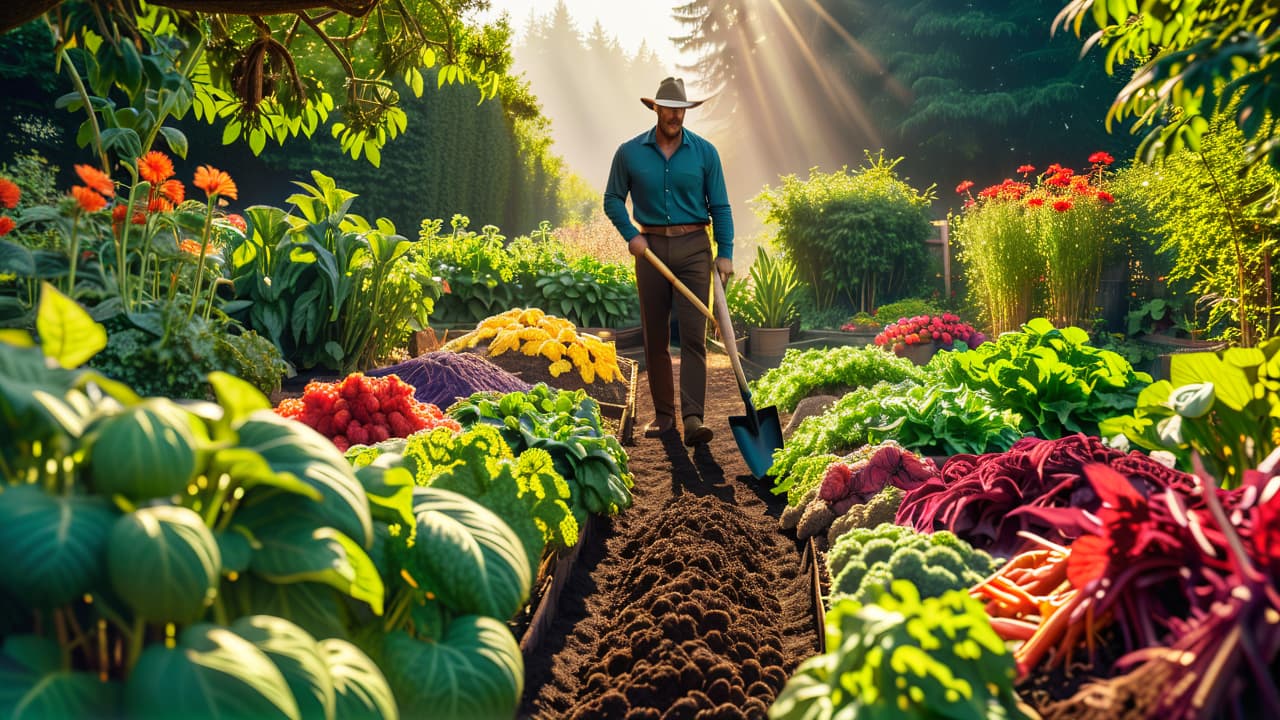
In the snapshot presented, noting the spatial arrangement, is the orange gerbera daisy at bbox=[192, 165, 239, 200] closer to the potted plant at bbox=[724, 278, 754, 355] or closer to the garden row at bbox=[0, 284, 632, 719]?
the garden row at bbox=[0, 284, 632, 719]

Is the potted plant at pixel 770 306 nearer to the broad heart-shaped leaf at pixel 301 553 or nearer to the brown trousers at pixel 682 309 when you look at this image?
the brown trousers at pixel 682 309

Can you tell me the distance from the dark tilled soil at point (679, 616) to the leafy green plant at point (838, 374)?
4.08ft

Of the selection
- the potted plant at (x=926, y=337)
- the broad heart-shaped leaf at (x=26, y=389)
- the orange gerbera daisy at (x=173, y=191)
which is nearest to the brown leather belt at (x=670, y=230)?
the orange gerbera daisy at (x=173, y=191)

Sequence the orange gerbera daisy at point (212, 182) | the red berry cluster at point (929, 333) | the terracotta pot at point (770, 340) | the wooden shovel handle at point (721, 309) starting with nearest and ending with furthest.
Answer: the orange gerbera daisy at point (212, 182), the wooden shovel handle at point (721, 309), the red berry cluster at point (929, 333), the terracotta pot at point (770, 340)

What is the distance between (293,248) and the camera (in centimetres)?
561

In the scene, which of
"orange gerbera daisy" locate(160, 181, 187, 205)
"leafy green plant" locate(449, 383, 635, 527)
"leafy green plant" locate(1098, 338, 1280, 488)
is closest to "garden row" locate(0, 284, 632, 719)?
"leafy green plant" locate(1098, 338, 1280, 488)

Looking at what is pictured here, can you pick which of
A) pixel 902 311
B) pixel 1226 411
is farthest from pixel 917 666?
pixel 902 311

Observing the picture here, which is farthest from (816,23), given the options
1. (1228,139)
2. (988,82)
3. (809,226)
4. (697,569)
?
(697,569)

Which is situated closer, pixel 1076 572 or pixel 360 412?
pixel 1076 572

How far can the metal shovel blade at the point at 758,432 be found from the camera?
4.70 metres

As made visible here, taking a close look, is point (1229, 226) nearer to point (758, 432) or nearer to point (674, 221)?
point (758, 432)

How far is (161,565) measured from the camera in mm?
891

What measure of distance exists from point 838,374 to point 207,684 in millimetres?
4848

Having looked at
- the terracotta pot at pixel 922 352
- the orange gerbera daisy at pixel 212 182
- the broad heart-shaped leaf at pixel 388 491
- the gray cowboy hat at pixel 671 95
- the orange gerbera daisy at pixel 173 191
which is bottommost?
the broad heart-shaped leaf at pixel 388 491
